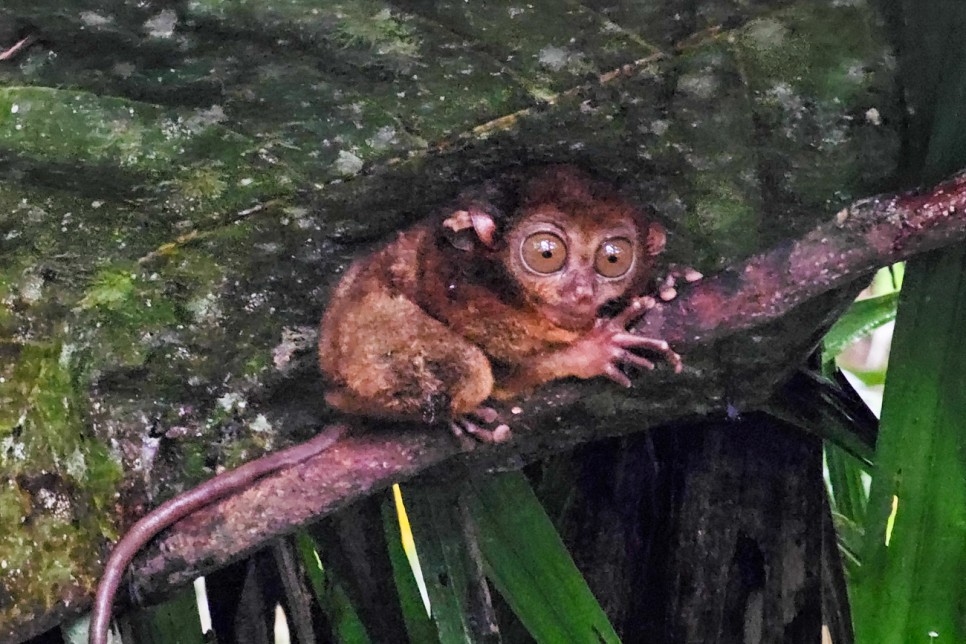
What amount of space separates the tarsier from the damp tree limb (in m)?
0.03

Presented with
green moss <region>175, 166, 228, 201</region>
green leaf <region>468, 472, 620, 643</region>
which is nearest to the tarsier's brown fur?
green moss <region>175, 166, 228, 201</region>

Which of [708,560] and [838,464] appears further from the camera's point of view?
[838,464]

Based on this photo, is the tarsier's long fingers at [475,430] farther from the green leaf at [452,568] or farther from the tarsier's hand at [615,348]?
the green leaf at [452,568]

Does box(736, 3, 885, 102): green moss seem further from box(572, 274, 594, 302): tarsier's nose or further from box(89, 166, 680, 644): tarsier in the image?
box(572, 274, 594, 302): tarsier's nose

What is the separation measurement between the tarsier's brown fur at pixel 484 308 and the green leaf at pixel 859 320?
29.0 inches

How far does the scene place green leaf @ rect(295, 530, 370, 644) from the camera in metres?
1.84

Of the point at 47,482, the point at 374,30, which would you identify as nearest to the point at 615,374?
the point at 374,30

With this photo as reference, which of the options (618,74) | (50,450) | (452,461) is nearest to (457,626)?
(452,461)

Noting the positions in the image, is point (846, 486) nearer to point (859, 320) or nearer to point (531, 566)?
point (859, 320)

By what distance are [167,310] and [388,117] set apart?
1.72ft

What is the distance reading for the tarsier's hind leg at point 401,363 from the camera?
4.27 ft

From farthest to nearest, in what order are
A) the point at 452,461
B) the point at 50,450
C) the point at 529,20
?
the point at 452,461 → the point at 50,450 → the point at 529,20

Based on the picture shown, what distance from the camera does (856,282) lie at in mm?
1374

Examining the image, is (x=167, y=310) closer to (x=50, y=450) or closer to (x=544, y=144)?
(x=50, y=450)
